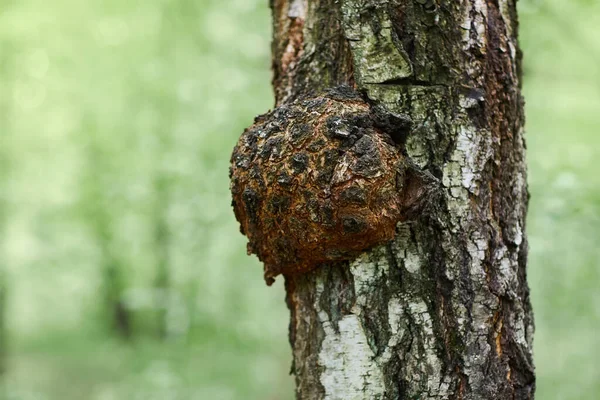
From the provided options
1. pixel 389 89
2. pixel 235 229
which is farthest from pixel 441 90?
pixel 235 229

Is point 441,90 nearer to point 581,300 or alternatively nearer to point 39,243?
point 581,300

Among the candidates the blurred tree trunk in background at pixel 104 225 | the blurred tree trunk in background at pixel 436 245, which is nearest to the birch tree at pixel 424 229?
the blurred tree trunk in background at pixel 436 245

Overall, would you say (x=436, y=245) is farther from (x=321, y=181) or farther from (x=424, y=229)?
(x=321, y=181)

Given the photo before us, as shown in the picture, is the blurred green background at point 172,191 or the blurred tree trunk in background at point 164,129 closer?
the blurred green background at point 172,191

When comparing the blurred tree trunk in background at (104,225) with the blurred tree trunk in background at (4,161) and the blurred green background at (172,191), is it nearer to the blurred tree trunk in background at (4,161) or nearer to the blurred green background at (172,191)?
the blurred green background at (172,191)

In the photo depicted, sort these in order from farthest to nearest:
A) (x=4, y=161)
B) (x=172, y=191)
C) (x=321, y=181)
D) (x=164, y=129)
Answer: (x=4, y=161), (x=172, y=191), (x=164, y=129), (x=321, y=181)

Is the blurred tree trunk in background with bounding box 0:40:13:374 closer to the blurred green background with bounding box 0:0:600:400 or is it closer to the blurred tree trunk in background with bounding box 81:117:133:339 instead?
the blurred green background with bounding box 0:0:600:400

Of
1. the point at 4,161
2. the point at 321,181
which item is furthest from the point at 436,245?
the point at 4,161
